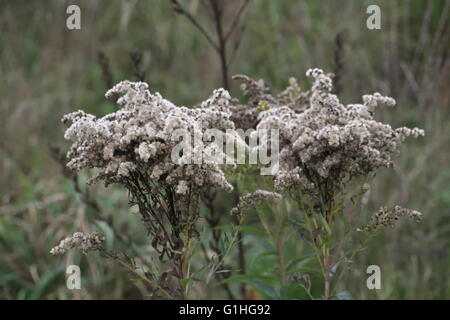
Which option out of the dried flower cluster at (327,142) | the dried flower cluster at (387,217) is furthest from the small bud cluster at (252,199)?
the dried flower cluster at (387,217)

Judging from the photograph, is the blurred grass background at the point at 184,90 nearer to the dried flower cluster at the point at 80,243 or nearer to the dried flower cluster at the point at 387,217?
the dried flower cluster at the point at 387,217

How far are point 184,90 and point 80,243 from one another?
5097 millimetres

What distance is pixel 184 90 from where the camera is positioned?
693 cm

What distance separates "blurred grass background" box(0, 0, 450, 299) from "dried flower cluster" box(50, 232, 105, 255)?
0.97 meters

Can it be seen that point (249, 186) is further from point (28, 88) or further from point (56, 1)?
point (56, 1)

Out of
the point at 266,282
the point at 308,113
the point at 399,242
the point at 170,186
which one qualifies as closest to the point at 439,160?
the point at 399,242

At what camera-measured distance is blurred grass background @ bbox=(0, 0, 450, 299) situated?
440 centimetres

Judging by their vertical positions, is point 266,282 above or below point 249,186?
below

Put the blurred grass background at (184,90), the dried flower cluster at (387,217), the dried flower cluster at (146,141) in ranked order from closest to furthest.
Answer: the dried flower cluster at (146,141) → the dried flower cluster at (387,217) → the blurred grass background at (184,90)

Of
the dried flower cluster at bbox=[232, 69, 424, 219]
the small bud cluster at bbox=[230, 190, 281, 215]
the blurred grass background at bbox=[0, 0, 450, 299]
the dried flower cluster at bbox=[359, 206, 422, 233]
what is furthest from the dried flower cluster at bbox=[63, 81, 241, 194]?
the blurred grass background at bbox=[0, 0, 450, 299]

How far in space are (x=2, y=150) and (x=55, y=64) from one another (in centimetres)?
204

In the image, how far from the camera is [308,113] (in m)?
2.12

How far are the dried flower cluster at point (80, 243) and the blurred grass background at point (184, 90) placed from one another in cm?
97

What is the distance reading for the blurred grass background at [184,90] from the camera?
173 inches
